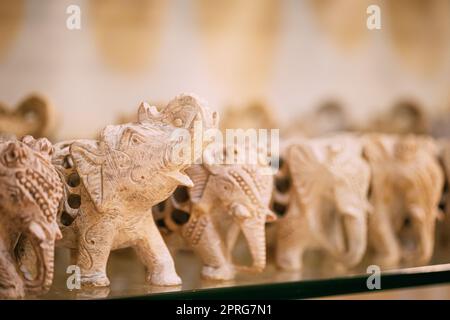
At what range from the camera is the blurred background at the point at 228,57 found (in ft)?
5.14

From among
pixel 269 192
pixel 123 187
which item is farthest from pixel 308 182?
pixel 123 187

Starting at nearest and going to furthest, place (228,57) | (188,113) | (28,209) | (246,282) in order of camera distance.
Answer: (28,209) < (188,113) < (246,282) < (228,57)

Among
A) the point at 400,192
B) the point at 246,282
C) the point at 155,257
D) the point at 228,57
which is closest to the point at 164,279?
the point at 155,257

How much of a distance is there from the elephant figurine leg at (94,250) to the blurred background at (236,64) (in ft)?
1.35

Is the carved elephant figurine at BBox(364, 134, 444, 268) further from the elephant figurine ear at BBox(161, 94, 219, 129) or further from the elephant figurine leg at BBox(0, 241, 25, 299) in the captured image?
the elephant figurine leg at BBox(0, 241, 25, 299)

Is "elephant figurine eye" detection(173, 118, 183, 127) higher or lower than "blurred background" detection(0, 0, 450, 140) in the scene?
lower

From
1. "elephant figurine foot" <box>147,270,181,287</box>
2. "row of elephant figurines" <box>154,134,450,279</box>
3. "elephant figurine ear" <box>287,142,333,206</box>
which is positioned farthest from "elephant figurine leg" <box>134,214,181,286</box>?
"elephant figurine ear" <box>287,142,333,206</box>

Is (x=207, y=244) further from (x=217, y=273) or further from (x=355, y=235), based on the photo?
(x=355, y=235)

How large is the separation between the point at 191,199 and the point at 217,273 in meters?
0.14

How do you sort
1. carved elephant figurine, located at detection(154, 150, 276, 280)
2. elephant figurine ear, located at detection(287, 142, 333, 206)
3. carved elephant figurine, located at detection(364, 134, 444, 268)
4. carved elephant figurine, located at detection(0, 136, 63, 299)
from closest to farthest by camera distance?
carved elephant figurine, located at detection(0, 136, 63, 299) → carved elephant figurine, located at detection(154, 150, 276, 280) → elephant figurine ear, located at detection(287, 142, 333, 206) → carved elephant figurine, located at detection(364, 134, 444, 268)

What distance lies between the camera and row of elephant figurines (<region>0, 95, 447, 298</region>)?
1.05m

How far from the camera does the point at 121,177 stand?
113cm

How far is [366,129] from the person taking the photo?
2.10 metres
